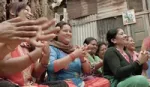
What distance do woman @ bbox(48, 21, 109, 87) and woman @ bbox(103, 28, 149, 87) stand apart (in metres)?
0.31

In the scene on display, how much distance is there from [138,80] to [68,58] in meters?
0.82

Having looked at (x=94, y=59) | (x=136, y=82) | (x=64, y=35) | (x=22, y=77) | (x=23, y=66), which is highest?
(x=64, y=35)

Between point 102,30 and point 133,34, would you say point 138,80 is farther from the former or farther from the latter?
point 102,30

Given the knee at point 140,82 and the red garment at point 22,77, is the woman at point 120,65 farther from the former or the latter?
the red garment at point 22,77

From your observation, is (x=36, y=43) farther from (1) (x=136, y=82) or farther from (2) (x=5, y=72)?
(1) (x=136, y=82)

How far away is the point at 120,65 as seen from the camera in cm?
282

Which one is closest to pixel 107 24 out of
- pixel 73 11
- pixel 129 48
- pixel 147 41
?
pixel 73 11

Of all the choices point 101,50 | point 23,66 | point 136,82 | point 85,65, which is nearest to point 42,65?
point 23,66

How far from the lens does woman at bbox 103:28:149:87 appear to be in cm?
259

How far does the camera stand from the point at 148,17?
695 cm

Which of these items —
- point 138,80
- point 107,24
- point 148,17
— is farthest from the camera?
point 107,24

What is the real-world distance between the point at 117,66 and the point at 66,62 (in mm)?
701

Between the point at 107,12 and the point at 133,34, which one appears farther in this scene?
the point at 107,12

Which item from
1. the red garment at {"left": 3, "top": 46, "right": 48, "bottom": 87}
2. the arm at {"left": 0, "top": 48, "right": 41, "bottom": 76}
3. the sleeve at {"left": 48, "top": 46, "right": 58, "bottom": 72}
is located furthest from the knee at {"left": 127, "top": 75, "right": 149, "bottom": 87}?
the arm at {"left": 0, "top": 48, "right": 41, "bottom": 76}
